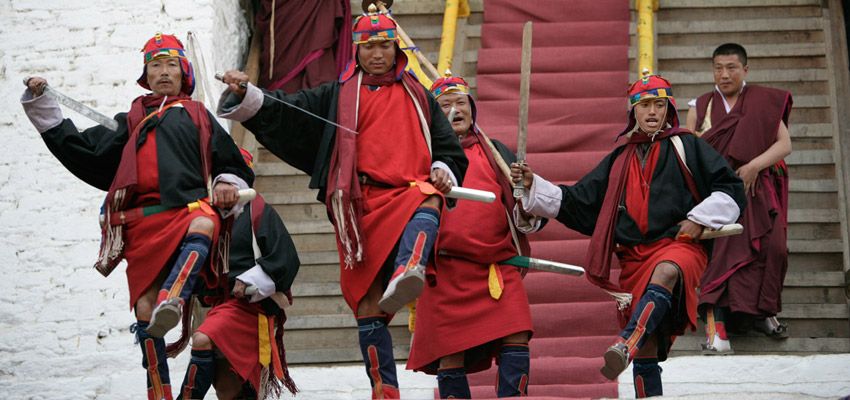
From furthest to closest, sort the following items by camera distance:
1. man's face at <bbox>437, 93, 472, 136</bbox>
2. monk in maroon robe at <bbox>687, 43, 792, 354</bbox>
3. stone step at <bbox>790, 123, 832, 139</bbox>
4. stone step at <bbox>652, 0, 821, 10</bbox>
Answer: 1. stone step at <bbox>652, 0, 821, 10</bbox>
2. stone step at <bbox>790, 123, 832, 139</bbox>
3. monk in maroon robe at <bbox>687, 43, 792, 354</bbox>
4. man's face at <bbox>437, 93, 472, 136</bbox>

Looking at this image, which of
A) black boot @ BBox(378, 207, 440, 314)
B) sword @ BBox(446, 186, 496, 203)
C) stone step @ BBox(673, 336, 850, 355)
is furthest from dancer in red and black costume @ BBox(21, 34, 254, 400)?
stone step @ BBox(673, 336, 850, 355)

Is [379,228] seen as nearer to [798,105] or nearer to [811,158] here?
[811,158]

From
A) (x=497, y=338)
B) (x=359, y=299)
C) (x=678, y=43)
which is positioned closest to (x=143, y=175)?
(x=359, y=299)

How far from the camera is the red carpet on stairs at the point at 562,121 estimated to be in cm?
777

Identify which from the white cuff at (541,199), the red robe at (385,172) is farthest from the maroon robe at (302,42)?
the red robe at (385,172)

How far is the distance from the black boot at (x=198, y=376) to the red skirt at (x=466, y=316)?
0.93m

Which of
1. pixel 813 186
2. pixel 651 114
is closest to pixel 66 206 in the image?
pixel 651 114

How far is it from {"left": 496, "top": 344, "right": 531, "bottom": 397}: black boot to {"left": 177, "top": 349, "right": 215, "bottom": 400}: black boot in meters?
1.34

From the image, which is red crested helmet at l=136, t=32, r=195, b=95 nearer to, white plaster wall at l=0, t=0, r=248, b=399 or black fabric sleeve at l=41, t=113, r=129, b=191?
black fabric sleeve at l=41, t=113, r=129, b=191

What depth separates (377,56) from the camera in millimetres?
6668

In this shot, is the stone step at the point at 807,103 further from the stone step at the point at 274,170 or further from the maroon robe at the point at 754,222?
the stone step at the point at 274,170

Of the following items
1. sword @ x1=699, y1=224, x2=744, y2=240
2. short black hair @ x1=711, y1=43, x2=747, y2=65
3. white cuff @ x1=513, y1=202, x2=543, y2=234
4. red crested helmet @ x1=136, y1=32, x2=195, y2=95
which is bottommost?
sword @ x1=699, y1=224, x2=744, y2=240

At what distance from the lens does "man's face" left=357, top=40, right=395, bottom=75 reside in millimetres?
6672

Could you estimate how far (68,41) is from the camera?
9.31 metres
